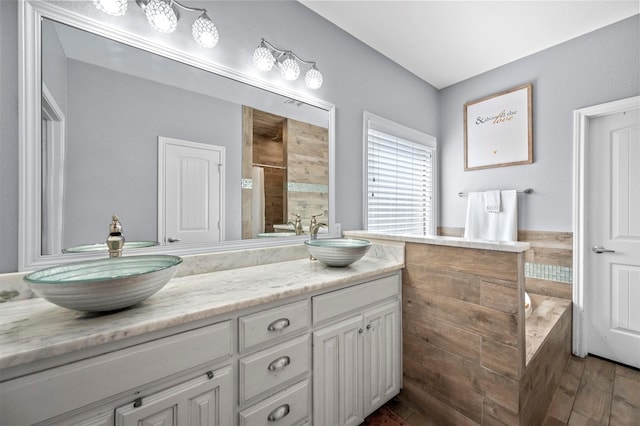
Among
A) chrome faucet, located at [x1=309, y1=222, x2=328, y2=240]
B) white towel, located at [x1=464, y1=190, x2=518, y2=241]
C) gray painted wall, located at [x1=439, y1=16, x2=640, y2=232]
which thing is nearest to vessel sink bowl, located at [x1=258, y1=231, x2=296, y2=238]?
chrome faucet, located at [x1=309, y1=222, x2=328, y2=240]

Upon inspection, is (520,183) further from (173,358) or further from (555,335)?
(173,358)

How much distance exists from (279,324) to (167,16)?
1533 millimetres

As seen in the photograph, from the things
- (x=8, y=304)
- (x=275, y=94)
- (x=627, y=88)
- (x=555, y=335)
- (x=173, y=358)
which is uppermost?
(x=627, y=88)

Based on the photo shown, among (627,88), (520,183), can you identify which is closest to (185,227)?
(520,183)

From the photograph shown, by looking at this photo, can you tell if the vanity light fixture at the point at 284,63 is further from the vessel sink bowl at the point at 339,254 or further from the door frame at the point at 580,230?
the door frame at the point at 580,230

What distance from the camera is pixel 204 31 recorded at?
141 centimetres

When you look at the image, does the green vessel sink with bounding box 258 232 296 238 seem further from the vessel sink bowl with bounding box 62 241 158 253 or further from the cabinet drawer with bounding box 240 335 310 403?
the cabinet drawer with bounding box 240 335 310 403

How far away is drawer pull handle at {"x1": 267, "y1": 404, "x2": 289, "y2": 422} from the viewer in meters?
1.11

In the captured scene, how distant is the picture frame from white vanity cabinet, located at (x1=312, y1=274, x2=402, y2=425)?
191 centimetres

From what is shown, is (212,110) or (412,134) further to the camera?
(412,134)

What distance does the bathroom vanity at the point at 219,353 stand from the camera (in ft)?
2.35

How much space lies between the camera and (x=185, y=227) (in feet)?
4.66

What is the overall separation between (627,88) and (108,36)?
3389 millimetres

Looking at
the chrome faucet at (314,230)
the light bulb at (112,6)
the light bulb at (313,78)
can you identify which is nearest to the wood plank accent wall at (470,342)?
the chrome faucet at (314,230)
